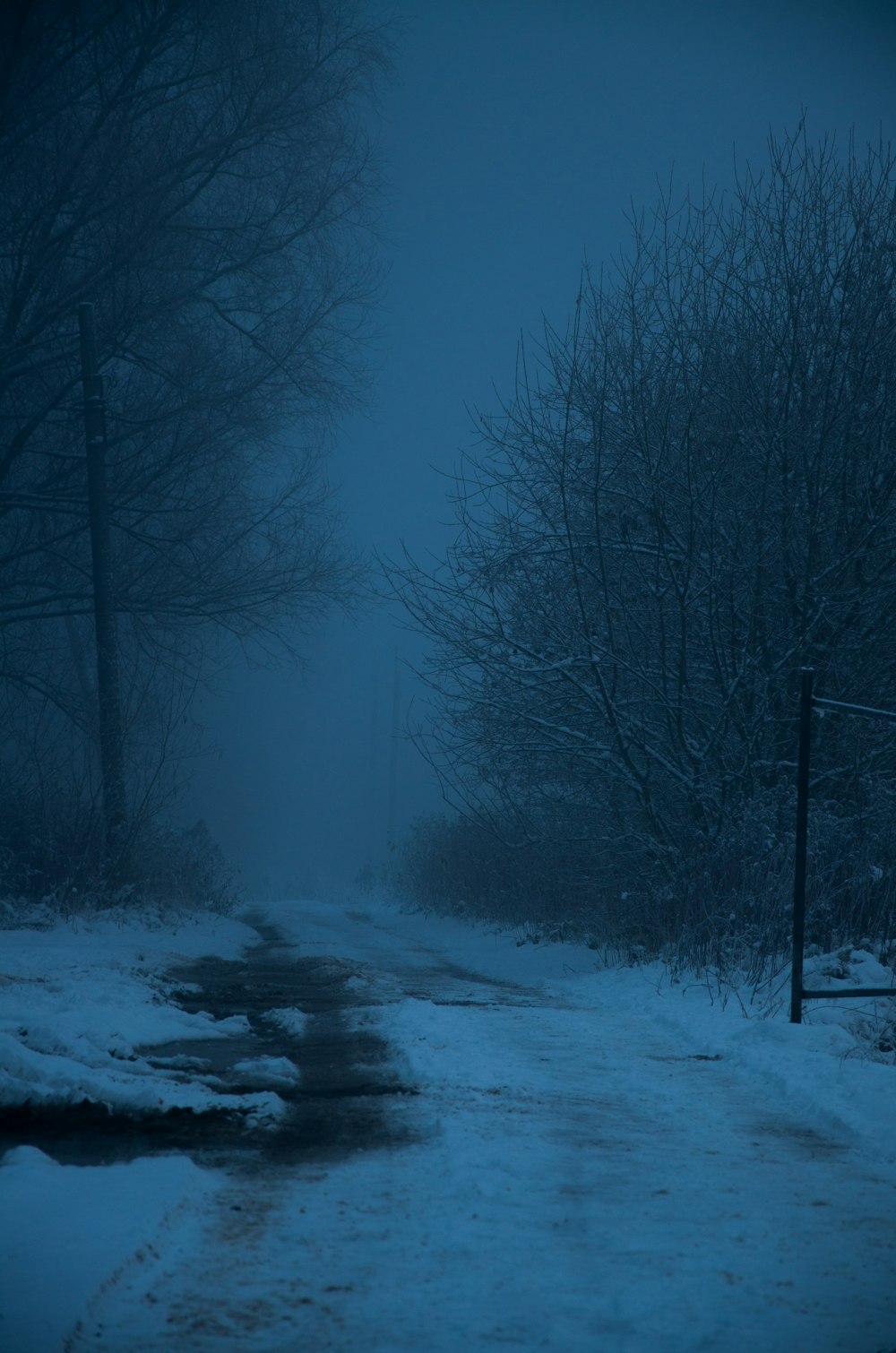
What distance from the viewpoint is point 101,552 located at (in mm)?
12758

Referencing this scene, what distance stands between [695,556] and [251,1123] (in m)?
6.68

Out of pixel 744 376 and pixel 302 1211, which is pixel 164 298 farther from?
pixel 302 1211

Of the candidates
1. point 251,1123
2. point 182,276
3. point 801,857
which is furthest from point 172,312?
point 251,1123

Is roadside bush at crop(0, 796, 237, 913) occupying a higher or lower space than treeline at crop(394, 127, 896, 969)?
lower

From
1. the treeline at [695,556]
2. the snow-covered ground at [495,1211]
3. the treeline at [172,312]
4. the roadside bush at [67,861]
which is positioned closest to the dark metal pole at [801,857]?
the snow-covered ground at [495,1211]

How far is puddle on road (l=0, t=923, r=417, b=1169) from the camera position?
2.82 m

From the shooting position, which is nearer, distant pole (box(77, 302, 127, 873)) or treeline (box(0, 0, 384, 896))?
distant pole (box(77, 302, 127, 873))

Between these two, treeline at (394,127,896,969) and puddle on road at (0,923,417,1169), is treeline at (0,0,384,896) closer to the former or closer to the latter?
treeline at (394,127,896,969)

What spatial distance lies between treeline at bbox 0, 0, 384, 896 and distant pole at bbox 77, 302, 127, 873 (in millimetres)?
305

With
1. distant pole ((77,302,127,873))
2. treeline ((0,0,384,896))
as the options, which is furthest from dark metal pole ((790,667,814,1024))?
distant pole ((77,302,127,873))

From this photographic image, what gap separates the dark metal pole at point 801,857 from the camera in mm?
4633

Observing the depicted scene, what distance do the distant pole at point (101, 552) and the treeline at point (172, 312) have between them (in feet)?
1.00

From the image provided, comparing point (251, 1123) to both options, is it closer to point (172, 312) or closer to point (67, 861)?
point (67, 861)

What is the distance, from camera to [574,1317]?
75.2 inches
